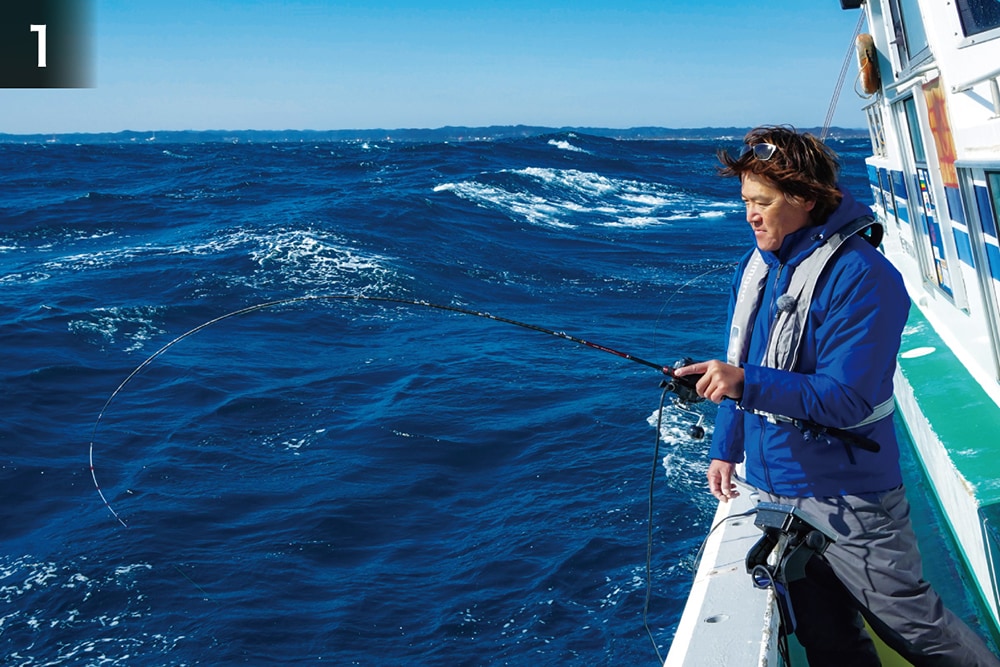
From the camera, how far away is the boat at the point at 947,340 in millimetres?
2580

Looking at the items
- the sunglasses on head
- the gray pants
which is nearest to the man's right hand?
the gray pants

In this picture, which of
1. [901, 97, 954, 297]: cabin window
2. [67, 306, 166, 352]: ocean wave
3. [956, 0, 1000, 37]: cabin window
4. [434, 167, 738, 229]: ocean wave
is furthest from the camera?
[434, 167, 738, 229]: ocean wave

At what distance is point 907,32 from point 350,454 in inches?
184

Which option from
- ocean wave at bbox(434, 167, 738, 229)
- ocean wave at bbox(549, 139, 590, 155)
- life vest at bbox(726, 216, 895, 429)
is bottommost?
life vest at bbox(726, 216, 895, 429)

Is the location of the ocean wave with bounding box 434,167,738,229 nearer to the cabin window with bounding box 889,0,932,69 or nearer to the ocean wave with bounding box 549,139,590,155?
the ocean wave with bounding box 549,139,590,155

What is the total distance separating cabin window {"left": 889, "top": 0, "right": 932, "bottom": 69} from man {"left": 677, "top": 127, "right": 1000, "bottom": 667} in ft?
10.3

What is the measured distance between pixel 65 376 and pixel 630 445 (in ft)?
18.8

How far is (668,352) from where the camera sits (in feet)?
31.1

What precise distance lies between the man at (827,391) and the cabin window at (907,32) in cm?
314

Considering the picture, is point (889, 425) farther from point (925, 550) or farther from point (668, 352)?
point (668, 352)

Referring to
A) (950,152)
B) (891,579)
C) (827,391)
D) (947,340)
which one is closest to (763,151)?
(827,391)

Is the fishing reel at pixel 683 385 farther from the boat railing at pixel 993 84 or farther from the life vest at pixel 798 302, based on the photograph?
the boat railing at pixel 993 84

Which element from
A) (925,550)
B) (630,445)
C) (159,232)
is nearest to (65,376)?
(630,445)

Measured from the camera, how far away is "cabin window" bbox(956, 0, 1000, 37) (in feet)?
11.1
